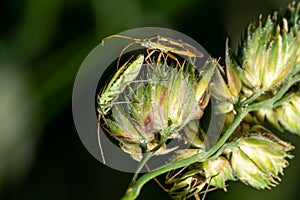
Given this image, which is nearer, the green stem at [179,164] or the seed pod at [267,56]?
the green stem at [179,164]

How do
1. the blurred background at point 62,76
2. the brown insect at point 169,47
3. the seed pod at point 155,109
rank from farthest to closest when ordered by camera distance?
the blurred background at point 62,76 → the brown insect at point 169,47 → the seed pod at point 155,109

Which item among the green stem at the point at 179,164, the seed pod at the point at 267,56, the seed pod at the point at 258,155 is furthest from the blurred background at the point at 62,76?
the green stem at the point at 179,164

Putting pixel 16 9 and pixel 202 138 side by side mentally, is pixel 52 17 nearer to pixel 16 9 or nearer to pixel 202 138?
pixel 16 9

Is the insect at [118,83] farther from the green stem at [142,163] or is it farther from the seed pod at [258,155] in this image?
the seed pod at [258,155]

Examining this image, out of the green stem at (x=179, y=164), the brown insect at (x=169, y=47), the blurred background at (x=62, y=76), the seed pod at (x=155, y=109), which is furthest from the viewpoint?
the blurred background at (x=62, y=76)

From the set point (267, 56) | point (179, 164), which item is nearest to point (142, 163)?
point (179, 164)

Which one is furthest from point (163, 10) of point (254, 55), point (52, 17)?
point (254, 55)

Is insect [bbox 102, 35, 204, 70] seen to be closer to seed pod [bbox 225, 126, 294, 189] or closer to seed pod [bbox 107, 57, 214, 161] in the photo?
seed pod [bbox 107, 57, 214, 161]
